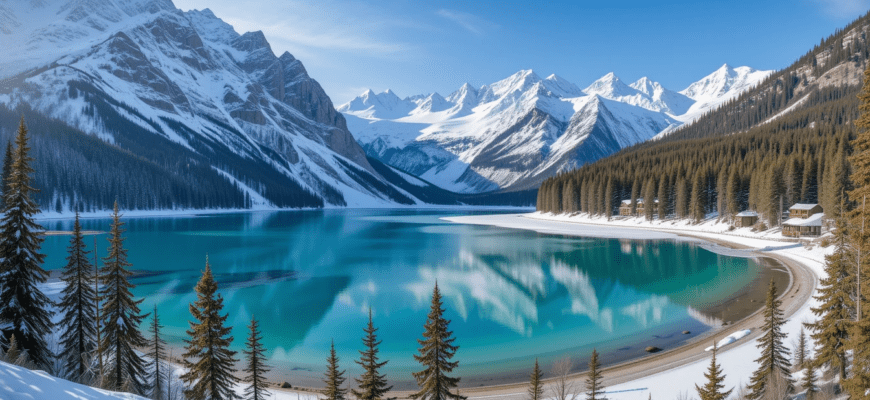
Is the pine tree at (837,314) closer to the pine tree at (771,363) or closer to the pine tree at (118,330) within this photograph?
the pine tree at (771,363)

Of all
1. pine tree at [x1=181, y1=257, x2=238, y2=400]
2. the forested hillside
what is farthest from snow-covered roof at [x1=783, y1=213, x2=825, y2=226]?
pine tree at [x1=181, y1=257, x2=238, y2=400]

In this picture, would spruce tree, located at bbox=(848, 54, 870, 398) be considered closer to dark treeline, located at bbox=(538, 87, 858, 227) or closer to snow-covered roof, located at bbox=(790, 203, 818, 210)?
dark treeline, located at bbox=(538, 87, 858, 227)

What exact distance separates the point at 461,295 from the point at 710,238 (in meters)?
64.3

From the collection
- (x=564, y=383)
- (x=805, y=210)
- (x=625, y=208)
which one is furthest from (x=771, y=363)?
(x=625, y=208)

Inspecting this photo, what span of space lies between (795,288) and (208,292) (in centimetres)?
4611

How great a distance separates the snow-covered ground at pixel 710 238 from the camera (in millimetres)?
21219

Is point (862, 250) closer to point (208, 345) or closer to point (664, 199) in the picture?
point (208, 345)

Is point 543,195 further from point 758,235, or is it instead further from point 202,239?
point 202,239

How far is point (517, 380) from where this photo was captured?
954 inches

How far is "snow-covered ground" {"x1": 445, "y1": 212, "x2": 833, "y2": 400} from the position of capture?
21219 millimetres

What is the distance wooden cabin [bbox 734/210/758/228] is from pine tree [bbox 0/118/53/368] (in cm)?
10000

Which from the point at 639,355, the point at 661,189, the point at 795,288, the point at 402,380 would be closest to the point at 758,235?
the point at 661,189

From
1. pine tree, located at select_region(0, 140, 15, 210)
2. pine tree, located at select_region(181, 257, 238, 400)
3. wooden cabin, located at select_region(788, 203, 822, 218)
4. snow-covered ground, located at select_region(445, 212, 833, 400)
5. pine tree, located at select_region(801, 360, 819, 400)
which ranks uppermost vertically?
pine tree, located at select_region(0, 140, 15, 210)

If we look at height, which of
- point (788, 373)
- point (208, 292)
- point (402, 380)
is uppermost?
point (208, 292)
